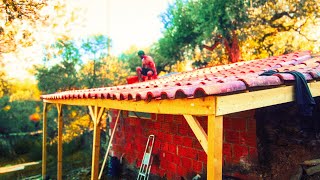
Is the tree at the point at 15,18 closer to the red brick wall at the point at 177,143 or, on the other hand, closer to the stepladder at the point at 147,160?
the red brick wall at the point at 177,143

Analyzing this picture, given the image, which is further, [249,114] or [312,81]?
[249,114]

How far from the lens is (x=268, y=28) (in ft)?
49.3

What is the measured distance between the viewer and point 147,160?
731cm

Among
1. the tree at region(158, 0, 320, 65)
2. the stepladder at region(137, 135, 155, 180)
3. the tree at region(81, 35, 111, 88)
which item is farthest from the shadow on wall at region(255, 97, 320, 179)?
the tree at region(81, 35, 111, 88)

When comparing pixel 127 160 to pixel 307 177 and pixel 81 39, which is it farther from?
pixel 81 39

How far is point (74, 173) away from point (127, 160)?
99.2 inches

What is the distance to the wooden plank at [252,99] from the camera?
2.55m

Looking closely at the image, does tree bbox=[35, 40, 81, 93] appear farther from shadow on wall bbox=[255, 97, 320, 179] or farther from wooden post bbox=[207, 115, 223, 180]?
wooden post bbox=[207, 115, 223, 180]

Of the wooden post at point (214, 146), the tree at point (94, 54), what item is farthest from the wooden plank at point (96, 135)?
the tree at point (94, 54)

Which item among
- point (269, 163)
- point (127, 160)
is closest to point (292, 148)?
point (269, 163)

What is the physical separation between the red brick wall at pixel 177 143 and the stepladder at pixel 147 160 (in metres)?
0.14

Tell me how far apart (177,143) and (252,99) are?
394 centimetres

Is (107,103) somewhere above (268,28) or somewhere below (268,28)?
below

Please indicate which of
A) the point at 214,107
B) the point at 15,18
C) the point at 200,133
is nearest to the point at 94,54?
the point at 15,18
